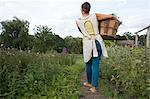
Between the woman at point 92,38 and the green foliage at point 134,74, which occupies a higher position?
the woman at point 92,38

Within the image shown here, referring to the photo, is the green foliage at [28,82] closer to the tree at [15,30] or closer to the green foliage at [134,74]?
the green foliage at [134,74]

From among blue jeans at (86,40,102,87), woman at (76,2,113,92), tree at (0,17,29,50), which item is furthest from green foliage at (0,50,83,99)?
tree at (0,17,29,50)

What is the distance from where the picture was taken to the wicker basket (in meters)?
7.75

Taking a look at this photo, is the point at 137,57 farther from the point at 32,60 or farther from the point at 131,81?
the point at 32,60

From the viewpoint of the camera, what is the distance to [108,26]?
7754mm

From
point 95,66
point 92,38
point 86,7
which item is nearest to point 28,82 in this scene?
point 95,66

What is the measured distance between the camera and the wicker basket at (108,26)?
775 centimetres

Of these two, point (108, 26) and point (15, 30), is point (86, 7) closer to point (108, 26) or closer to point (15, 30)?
point (108, 26)

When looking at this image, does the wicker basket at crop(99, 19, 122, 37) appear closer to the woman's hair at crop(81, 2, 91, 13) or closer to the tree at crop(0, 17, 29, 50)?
the woman's hair at crop(81, 2, 91, 13)

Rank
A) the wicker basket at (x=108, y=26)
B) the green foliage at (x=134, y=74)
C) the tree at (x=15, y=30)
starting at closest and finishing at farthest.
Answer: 1. the green foliage at (x=134, y=74)
2. the wicker basket at (x=108, y=26)
3. the tree at (x=15, y=30)

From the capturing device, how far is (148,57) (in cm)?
780

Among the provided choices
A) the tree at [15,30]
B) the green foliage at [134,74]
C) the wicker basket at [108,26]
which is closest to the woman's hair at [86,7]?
the wicker basket at [108,26]

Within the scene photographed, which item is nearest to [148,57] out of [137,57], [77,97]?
[137,57]

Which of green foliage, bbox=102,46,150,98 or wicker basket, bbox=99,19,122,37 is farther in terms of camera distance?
wicker basket, bbox=99,19,122,37
